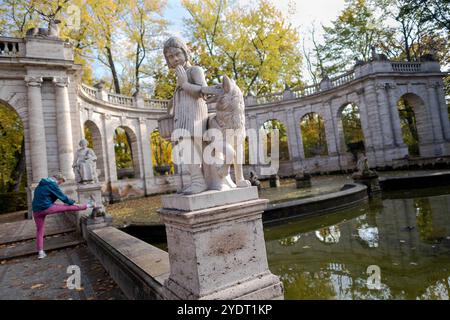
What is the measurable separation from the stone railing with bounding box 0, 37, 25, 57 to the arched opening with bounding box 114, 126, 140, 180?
9.17 meters

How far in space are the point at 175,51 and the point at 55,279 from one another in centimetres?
411

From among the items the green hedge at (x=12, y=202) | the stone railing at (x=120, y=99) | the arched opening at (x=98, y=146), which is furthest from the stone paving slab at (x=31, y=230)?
the stone railing at (x=120, y=99)

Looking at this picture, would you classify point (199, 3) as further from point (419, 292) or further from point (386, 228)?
point (419, 292)

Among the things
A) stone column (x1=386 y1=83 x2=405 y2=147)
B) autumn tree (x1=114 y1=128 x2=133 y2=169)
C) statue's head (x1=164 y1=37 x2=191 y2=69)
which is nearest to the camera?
statue's head (x1=164 y1=37 x2=191 y2=69)

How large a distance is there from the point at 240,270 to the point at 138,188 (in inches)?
734

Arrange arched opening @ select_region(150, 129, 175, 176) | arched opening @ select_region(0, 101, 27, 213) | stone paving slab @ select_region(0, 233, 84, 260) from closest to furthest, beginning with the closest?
stone paving slab @ select_region(0, 233, 84, 260) → arched opening @ select_region(0, 101, 27, 213) → arched opening @ select_region(150, 129, 175, 176)

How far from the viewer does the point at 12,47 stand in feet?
40.8

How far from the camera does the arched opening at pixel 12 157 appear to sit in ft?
57.0

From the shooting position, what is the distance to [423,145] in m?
20.7

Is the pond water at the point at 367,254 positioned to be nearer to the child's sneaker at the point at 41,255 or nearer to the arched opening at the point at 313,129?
the child's sneaker at the point at 41,255

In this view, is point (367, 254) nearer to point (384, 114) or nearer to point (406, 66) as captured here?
point (384, 114)

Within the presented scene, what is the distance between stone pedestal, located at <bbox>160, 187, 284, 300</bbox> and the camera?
2340 millimetres

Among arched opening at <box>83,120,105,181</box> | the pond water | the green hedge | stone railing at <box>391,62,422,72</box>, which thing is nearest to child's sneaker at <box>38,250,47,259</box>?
the pond water

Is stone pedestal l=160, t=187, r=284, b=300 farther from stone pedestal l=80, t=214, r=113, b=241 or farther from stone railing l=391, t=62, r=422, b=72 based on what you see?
stone railing l=391, t=62, r=422, b=72
